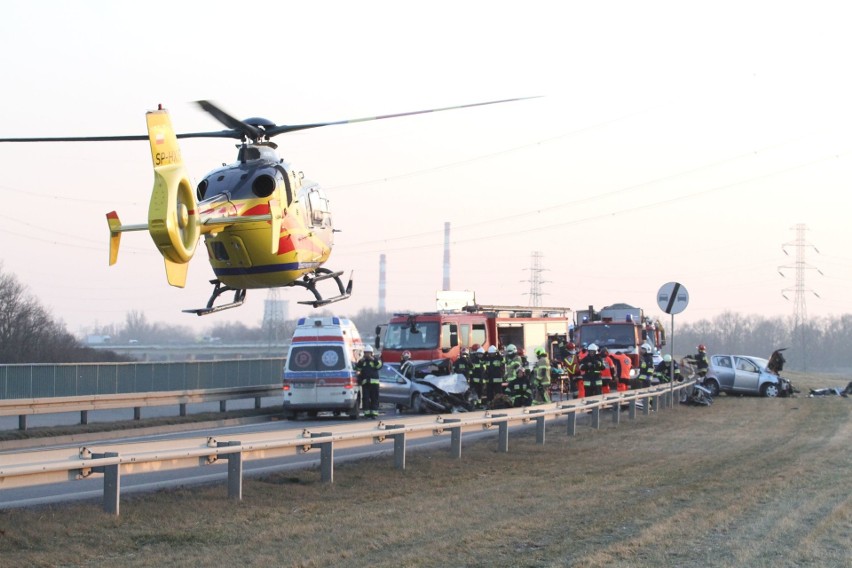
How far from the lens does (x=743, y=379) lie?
124 ft

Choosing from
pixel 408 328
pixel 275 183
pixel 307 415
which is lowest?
pixel 307 415

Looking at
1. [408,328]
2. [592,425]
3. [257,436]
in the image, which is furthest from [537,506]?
[408,328]

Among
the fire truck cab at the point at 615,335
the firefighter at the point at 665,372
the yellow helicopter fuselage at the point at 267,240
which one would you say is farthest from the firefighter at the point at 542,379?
the fire truck cab at the point at 615,335

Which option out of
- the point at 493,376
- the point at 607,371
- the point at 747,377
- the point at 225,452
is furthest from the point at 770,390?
the point at 225,452

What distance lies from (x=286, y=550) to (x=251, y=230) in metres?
8.40

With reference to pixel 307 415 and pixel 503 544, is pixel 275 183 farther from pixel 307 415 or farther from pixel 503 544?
pixel 307 415

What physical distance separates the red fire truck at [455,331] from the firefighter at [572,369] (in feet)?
8.30

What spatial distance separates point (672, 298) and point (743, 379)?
1295cm

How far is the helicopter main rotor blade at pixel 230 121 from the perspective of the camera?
15378 millimetres

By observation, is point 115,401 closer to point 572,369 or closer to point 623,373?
point 623,373

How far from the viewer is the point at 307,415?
91.0ft

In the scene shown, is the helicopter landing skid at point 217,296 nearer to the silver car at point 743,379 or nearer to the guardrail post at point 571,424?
the guardrail post at point 571,424

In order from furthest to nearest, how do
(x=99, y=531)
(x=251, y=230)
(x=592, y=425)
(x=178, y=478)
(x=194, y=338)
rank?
(x=194, y=338), (x=592, y=425), (x=251, y=230), (x=178, y=478), (x=99, y=531)

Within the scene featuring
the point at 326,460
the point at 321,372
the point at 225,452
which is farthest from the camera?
the point at 321,372
